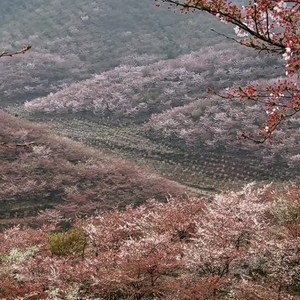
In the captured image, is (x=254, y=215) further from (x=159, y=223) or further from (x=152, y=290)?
(x=152, y=290)

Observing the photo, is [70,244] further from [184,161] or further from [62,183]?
[184,161]

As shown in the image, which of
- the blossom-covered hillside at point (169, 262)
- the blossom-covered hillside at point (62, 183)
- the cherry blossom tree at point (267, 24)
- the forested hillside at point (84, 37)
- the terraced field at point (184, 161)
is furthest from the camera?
the forested hillside at point (84, 37)

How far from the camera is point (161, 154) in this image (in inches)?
1699

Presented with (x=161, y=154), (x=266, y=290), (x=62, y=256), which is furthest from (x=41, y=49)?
(x=266, y=290)

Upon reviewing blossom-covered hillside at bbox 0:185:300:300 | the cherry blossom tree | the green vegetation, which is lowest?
the green vegetation

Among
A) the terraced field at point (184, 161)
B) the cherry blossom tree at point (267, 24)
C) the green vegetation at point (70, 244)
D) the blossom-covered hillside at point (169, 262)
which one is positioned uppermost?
the cherry blossom tree at point (267, 24)

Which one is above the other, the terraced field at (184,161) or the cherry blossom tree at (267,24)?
the cherry blossom tree at (267,24)

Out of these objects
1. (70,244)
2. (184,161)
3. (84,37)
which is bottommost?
(184,161)

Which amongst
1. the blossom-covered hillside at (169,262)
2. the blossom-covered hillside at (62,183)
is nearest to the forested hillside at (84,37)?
the blossom-covered hillside at (62,183)

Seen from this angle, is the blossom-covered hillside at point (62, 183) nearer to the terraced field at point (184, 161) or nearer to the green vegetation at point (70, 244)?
the terraced field at point (184, 161)

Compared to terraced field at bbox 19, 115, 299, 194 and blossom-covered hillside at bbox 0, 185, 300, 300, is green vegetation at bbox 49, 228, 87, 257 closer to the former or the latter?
blossom-covered hillside at bbox 0, 185, 300, 300

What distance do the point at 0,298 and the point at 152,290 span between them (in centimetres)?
389

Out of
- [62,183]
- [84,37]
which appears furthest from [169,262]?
[84,37]

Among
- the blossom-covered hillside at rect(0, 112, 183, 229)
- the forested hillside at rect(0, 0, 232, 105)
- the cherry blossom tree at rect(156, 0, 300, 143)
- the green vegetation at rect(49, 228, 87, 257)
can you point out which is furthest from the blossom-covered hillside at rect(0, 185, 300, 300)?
the forested hillside at rect(0, 0, 232, 105)
